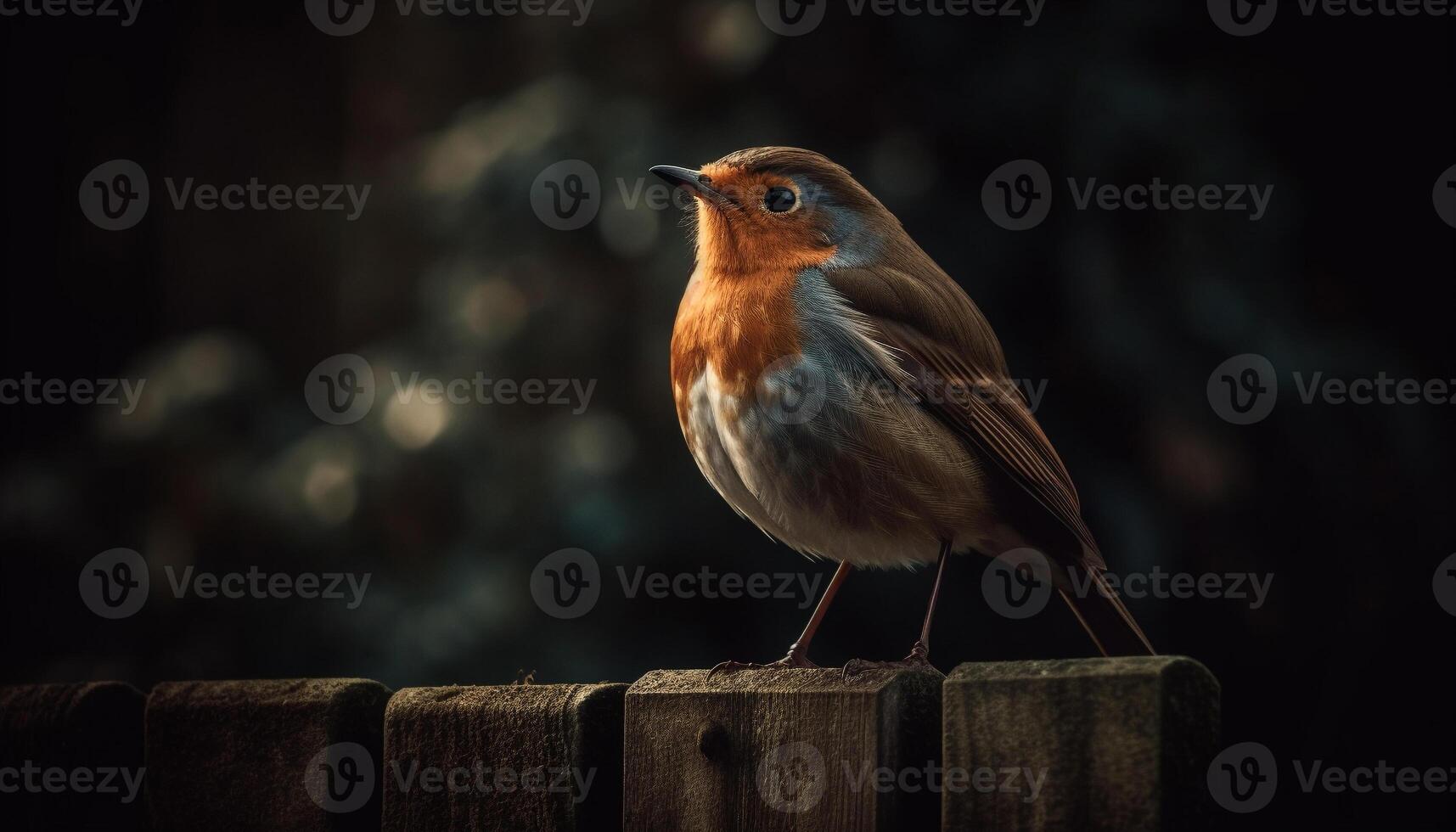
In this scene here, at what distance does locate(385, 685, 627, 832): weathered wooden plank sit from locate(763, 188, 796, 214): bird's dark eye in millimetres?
1595

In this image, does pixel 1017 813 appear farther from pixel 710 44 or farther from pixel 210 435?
pixel 210 435

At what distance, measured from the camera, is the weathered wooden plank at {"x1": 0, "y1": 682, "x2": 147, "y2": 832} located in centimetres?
217

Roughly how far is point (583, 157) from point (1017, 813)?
2383mm

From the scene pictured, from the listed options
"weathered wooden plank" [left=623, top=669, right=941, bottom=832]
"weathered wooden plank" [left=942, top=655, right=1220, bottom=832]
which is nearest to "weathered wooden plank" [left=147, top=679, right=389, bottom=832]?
"weathered wooden plank" [left=623, top=669, right=941, bottom=832]

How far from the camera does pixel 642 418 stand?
357cm

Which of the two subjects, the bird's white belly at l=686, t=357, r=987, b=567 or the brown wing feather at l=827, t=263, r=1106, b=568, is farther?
the brown wing feather at l=827, t=263, r=1106, b=568

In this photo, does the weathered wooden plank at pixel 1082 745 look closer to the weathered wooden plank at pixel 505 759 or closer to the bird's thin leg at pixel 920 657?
the bird's thin leg at pixel 920 657

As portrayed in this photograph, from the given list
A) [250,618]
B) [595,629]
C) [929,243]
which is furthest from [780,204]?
[250,618]

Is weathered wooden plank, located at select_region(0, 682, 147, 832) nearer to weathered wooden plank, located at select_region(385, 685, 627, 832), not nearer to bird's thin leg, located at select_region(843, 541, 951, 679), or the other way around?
weathered wooden plank, located at select_region(385, 685, 627, 832)

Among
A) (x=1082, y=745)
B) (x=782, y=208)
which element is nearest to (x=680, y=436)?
(x=782, y=208)

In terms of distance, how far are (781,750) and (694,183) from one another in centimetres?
176

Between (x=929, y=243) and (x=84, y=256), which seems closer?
(x=929, y=243)

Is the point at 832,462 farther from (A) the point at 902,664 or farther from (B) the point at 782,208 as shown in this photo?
(B) the point at 782,208

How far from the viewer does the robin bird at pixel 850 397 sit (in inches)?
113
